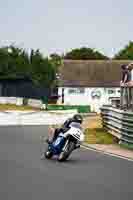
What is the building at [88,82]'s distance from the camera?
73.9 m

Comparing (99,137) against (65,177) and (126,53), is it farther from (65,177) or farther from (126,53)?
(126,53)

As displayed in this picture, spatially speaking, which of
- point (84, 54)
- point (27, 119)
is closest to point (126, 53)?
point (84, 54)

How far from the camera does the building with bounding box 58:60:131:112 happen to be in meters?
73.9

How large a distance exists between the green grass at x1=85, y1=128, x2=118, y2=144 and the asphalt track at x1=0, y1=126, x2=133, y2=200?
4.54 meters

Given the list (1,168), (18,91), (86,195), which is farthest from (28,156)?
(18,91)

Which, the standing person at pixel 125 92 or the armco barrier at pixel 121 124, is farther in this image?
the standing person at pixel 125 92

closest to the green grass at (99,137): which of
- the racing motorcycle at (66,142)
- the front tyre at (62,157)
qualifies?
the racing motorcycle at (66,142)

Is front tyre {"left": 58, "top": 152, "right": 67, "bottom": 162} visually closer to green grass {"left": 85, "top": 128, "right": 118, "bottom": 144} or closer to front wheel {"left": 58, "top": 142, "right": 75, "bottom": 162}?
front wheel {"left": 58, "top": 142, "right": 75, "bottom": 162}

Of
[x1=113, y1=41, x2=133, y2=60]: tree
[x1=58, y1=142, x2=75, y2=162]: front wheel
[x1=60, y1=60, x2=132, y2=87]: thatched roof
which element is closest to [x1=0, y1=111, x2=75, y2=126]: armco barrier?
[x1=58, y1=142, x2=75, y2=162]: front wheel

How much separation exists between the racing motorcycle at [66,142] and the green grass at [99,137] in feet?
24.0

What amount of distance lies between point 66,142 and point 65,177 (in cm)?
369

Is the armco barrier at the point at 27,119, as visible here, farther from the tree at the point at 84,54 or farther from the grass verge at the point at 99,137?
the tree at the point at 84,54

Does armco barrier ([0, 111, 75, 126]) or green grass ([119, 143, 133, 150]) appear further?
armco barrier ([0, 111, 75, 126])

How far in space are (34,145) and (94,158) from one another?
15.8 ft
